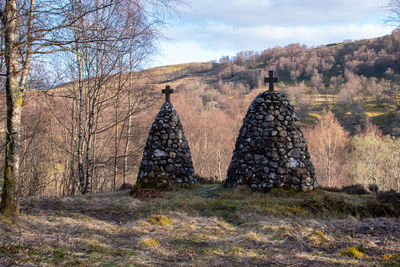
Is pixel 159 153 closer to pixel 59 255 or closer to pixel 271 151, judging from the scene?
pixel 271 151

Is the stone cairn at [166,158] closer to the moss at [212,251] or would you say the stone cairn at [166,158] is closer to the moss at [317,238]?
the moss at [212,251]

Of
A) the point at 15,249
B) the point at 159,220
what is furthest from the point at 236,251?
the point at 15,249

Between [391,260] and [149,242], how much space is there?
3.64 metres

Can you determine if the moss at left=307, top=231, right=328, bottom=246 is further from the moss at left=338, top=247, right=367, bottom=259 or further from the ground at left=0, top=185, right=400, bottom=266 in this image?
the moss at left=338, top=247, right=367, bottom=259

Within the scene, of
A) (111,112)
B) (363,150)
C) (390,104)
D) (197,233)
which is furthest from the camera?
(390,104)

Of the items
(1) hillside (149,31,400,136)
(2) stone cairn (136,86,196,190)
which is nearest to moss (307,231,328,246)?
(2) stone cairn (136,86,196,190)

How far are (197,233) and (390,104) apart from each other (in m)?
82.2

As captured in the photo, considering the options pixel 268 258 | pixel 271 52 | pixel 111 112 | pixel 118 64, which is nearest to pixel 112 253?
pixel 268 258

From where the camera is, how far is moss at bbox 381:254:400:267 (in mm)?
3861

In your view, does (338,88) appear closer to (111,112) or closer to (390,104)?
(390,104)

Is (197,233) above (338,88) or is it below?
below

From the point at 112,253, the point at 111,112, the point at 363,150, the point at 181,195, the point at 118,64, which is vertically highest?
the point at 118,64

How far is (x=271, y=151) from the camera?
944 centimetres

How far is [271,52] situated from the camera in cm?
13288
